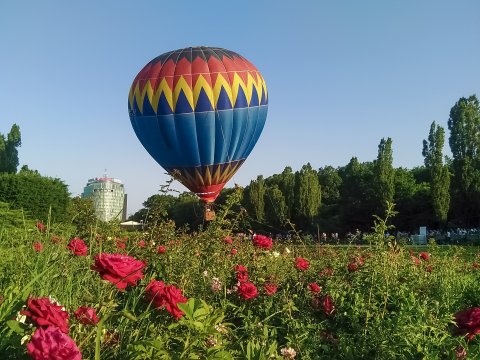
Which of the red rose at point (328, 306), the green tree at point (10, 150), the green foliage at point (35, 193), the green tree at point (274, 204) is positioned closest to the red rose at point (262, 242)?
the red rose at point (328, 306)

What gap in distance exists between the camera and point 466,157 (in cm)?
3941

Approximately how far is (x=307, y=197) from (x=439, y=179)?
446 inches

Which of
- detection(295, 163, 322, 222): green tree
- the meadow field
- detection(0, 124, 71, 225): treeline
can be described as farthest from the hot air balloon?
detection(295, 163, 322, 222): green tree

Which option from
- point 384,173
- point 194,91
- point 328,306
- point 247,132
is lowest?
point 328,306

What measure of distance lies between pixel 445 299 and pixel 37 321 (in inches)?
137

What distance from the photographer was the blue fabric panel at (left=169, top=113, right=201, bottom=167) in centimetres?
2277

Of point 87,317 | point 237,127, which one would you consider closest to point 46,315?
point 87,317

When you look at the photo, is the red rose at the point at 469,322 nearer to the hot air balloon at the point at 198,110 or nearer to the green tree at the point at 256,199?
the hot air balloon at the point at 198,110

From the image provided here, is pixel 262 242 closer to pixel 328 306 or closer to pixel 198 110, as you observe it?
pixel 328 306

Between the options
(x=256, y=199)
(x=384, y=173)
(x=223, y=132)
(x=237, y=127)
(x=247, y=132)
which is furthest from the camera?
(x=256, y=199)

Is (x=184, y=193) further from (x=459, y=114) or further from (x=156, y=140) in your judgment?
(x=459, y=114)

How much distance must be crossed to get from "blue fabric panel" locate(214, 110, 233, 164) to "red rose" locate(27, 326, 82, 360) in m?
21.7

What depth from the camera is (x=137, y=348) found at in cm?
199

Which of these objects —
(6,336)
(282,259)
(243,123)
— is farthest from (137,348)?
(243,123)
